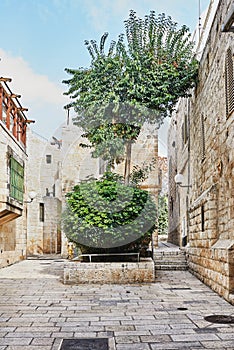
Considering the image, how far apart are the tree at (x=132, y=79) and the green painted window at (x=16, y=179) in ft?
8.73

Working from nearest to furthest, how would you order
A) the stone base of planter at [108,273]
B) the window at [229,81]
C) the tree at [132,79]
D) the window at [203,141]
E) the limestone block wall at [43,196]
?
the window at [229,81], the stone base of planter at [108,273], the window at [203,141], the tree at [132,79], the limestone block wall at [43,196]

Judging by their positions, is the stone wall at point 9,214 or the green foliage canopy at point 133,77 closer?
the stone wall at point 9,214

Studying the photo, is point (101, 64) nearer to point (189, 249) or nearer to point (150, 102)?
point (150, 102)

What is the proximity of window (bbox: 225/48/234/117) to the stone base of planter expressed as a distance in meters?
4.10

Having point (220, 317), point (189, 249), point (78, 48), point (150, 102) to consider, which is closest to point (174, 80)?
point (150, 102)

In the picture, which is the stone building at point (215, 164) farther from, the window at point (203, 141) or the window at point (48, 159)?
the window at point (48, 159)

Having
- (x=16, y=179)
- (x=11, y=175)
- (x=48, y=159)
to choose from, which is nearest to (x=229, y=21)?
(x=11, y=175)

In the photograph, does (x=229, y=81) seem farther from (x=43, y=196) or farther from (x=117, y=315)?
(x=43, y=196)

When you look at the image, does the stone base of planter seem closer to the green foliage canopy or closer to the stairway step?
the stairway step

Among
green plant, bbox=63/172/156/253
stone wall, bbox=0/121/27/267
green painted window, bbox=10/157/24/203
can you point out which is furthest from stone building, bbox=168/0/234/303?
green painted window, bbox=10/157/24/203

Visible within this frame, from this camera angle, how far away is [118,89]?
→ 13531 millimetres

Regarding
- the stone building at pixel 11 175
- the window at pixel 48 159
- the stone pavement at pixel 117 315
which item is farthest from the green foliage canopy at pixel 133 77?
the window at pixel 48 159

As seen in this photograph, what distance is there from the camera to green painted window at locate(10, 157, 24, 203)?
1360cm

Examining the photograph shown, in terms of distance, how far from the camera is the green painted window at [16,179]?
44.6ft
